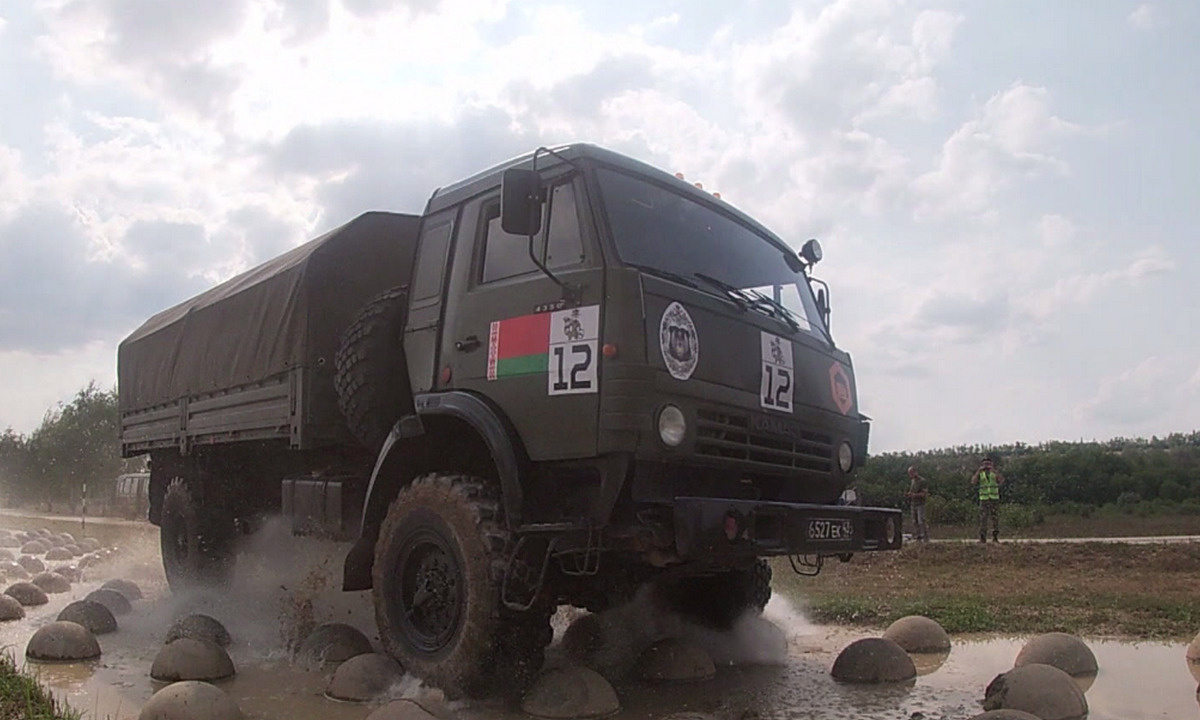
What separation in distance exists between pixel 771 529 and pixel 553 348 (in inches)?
54.5

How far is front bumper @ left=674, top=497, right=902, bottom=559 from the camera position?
4711mm

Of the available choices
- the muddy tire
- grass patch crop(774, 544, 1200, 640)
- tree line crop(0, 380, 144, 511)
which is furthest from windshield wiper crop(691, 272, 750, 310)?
tree line crop(0, 380, 144, 511)

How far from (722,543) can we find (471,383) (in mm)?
1670

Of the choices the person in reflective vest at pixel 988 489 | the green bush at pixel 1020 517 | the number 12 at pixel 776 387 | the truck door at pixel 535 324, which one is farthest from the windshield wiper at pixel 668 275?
the green bush at pixel 1020 517

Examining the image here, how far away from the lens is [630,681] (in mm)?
6121

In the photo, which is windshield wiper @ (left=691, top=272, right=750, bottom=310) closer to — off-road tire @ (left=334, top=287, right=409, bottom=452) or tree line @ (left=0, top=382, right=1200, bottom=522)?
off-road tire @ (left=334, top=287, right=409, bottom=452)

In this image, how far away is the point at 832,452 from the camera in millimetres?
5988

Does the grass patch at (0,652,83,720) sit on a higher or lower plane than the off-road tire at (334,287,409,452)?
lower

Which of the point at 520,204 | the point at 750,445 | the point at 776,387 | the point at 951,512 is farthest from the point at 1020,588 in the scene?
the point at 951,512

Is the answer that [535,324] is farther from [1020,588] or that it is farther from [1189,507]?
[1189,507]

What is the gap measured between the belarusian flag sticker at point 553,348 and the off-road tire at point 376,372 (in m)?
1.02

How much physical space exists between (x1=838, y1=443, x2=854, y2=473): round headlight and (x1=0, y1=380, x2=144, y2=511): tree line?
188ft

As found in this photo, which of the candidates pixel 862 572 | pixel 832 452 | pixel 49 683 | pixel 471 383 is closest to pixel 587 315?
pixel 471 383

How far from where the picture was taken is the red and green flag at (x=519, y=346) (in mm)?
5227
